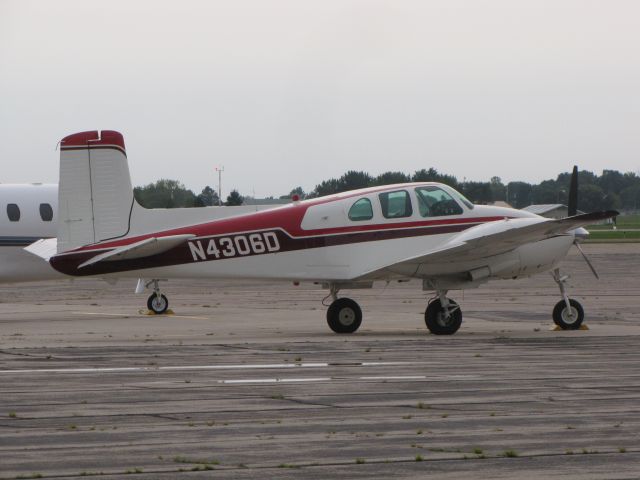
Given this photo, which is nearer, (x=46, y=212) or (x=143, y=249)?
(x=143, y=249)

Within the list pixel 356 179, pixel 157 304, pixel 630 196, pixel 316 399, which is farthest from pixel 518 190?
pixel 316 399

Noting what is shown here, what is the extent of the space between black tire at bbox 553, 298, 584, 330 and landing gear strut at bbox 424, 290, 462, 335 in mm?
2343

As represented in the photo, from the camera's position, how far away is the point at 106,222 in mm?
23172

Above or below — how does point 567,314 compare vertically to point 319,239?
below

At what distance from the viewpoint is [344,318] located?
2392 cm

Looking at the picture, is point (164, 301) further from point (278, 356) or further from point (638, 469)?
point (638, 469)

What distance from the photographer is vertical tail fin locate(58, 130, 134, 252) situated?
75.9 ft

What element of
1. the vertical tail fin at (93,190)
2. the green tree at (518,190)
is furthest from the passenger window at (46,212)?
the green tree at (518,190)

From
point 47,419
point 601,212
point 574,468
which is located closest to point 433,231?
point 601,212

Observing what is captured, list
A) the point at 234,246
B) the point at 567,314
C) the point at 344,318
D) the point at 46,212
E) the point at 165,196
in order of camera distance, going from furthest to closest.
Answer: the point at 165,196 < the point at 46,212 < the point at 567,314 < the point at 344,318 < the point at 234,246

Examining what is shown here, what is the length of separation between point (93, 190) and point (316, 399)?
34.9 ft

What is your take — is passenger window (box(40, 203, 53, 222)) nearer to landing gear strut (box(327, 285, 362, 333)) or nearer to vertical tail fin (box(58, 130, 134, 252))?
vertical tail fin (box(58, 130, 134, 252))

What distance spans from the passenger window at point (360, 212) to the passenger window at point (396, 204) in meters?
0.27

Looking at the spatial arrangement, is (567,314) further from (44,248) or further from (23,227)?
(23,227)
